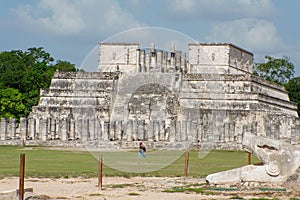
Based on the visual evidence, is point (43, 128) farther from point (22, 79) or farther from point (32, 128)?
point (22, 79)

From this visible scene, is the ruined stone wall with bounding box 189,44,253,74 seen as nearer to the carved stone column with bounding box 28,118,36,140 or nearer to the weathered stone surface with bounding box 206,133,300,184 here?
the carved stone column with bounding box 28,118,36,140

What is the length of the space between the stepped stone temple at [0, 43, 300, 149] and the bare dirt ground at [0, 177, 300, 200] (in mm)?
23327

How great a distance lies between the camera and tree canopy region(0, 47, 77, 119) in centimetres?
6794

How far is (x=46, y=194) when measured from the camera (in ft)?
59.2

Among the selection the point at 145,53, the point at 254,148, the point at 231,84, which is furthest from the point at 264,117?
the point at 254,148

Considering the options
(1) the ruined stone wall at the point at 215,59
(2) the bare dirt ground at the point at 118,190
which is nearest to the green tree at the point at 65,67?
(1) the ruined stone wall at the point at 215,59

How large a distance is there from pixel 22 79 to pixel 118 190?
56.8 meters

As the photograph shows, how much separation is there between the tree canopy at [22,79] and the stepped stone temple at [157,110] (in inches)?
409

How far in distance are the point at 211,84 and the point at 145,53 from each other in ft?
45.4

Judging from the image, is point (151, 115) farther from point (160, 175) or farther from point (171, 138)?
point (160, 175)

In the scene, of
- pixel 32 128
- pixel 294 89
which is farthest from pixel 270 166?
pixel 294 89

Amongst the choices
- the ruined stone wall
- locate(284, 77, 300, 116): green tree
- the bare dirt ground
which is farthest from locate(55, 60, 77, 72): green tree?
the bare dirt ground

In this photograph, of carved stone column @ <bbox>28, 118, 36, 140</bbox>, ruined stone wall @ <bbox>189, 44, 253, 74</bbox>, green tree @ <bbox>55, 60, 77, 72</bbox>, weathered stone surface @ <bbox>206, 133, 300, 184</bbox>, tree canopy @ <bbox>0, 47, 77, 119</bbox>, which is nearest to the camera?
weathered stone surface @ <bbox>206, 133, 300, 184</bbox>

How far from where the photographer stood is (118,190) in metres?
19.4
